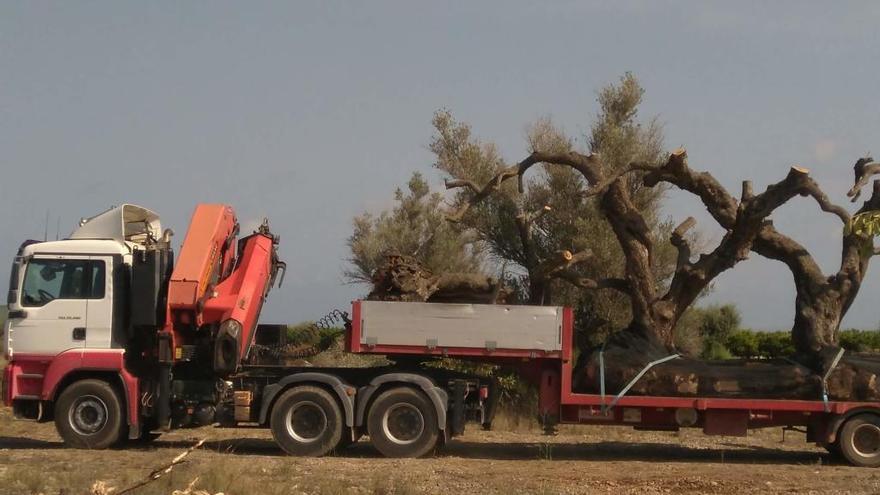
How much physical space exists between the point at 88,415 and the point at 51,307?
174cm

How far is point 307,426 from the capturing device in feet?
57.0

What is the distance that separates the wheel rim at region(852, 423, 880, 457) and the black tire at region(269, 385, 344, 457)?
7.66 meters

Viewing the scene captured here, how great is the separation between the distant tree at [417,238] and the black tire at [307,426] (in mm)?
12204

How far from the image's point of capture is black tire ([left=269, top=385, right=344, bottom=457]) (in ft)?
56.5

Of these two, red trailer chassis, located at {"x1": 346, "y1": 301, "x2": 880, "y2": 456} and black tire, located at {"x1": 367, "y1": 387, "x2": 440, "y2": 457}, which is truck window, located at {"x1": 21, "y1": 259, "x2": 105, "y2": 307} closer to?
red trailer chassis, located at {"x1": 346, "y1": 301, "x2": 880, "y2": 456}

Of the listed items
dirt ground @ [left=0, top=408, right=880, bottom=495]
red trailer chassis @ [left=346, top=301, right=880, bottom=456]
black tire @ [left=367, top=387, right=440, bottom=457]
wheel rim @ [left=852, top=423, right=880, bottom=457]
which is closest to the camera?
dirt ground @ [left=0, top=408, right=880, bottom=495]

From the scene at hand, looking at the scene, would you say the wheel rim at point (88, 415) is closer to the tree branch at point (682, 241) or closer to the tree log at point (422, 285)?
the tree log at point (422, 285)

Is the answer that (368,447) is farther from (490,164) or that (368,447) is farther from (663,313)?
(490,164)

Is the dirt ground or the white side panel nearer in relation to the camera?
the dirt ground

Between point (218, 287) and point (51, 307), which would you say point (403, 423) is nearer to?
point (218, 287)

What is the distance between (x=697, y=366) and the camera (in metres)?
17.3

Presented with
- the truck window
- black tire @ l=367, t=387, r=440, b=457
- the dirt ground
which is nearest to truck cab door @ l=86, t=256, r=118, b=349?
the truck window

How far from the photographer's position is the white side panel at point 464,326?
16938 millimetres

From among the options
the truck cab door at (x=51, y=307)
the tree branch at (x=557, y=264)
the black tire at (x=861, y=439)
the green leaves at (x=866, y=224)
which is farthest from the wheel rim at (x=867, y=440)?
the truck cab door at (x=51, y=307)
